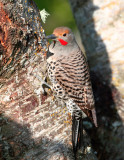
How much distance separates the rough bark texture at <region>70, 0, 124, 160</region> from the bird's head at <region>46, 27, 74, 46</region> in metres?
0.94

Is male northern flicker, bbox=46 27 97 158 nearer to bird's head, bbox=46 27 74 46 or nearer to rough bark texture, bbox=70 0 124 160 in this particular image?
bird's head, bbox=46 27 74 46

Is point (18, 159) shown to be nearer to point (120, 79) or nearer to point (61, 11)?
point (120, 79)

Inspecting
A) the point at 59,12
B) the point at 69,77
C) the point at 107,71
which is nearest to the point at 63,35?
the point at 69,77

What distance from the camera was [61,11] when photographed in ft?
27.2

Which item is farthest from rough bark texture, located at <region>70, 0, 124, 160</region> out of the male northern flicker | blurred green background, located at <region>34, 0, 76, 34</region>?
blurred green background, located at <region>34, 0, 76, 34</region>

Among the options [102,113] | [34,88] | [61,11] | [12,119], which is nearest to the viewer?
[12,119]

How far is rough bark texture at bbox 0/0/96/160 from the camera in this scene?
1.94 m

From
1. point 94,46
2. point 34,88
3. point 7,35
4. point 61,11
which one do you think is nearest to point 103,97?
point 94,46

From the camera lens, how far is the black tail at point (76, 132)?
7.54 feet

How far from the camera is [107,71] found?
358 centimetres

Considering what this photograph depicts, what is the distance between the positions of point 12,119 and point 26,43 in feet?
2.67

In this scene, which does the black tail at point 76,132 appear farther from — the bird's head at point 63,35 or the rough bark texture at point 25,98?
the bird's head at point 63,35

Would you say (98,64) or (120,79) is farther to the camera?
(98,64)

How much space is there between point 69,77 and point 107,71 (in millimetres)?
1186
